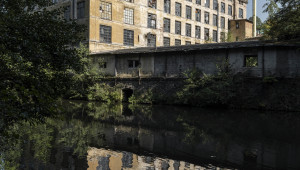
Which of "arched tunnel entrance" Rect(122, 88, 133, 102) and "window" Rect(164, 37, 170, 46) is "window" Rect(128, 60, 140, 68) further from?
"window" Rect(164, 37, 170, 46)

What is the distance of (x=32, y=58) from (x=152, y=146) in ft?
15.1

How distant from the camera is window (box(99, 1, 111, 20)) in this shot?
113 feet

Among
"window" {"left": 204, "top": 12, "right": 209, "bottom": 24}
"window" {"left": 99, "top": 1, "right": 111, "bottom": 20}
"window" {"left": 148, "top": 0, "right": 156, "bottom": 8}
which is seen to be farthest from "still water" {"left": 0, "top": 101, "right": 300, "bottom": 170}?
"window" {"left": 204, "top": 12, "right": 209, "bottom": 24}

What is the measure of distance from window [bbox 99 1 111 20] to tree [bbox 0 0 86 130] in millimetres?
25989

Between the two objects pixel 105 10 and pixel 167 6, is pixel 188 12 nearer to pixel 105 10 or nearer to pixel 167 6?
pixel 167 6

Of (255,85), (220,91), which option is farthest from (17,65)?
(255,85)

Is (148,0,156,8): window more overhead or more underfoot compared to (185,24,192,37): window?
more overhead

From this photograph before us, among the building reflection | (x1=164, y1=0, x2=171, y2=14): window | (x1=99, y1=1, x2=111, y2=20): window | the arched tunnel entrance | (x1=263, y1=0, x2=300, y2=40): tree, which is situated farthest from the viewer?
(x1=164, y1=0, x2=171, y2=14): window

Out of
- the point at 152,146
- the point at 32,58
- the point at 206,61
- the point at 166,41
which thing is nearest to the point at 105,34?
the point at 166,41

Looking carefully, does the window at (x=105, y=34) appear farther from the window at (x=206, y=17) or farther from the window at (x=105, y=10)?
the window at (x=206, y=17)

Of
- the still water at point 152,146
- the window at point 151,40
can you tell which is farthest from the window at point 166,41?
the still water at point 152,146

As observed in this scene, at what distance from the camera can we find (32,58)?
705cm

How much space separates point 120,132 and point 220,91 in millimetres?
12435

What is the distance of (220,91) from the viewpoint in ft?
70.6
